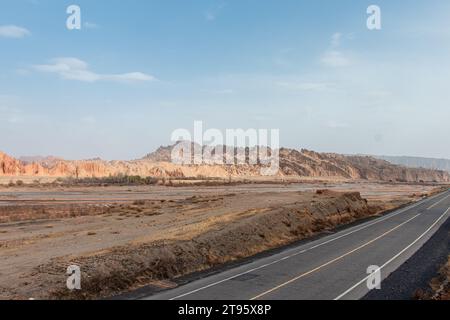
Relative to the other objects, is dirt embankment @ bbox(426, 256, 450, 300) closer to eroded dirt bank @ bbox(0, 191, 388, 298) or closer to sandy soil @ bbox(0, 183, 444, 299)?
eroded dirt bank @ bbox(0, 191, 388, 298)

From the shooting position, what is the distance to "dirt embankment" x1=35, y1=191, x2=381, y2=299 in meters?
18.7

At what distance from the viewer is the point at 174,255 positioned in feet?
76.7

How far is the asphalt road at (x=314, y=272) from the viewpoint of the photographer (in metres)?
17.3

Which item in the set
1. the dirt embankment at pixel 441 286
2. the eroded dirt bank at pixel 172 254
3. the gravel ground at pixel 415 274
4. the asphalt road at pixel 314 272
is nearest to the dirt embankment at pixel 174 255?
the eroded dirt bank at pixel 172 254

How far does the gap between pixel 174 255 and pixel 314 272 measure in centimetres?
759

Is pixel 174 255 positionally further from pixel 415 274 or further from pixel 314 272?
pixel 415 274

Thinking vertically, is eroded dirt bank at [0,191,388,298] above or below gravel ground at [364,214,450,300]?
above

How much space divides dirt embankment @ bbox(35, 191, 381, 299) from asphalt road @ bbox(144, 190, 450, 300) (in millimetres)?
2237

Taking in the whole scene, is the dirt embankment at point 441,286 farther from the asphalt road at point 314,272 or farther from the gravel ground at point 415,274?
the asphalt road at point 314,272

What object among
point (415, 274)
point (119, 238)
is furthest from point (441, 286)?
point (119, 238)

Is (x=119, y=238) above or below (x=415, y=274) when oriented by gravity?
above

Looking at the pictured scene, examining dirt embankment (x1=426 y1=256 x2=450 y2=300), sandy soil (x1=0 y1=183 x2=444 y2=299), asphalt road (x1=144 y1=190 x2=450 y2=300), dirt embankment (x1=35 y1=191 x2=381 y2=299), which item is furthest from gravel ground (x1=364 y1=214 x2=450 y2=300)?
sandy soil (x1=0 y1=183 x2=444 y2=299)

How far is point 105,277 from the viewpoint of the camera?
19.2m
